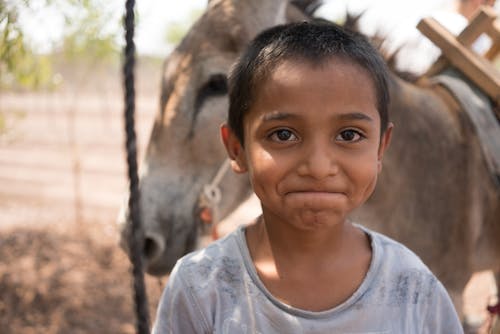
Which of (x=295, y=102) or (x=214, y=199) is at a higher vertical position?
(x=295, y=102)

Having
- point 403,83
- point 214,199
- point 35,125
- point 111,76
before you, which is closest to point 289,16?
point 403,83

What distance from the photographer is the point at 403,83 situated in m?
2.67

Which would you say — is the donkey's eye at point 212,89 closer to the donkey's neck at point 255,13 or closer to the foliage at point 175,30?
the donkey's neck at point 255,13

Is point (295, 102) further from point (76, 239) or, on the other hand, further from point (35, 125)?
point (35, 125)

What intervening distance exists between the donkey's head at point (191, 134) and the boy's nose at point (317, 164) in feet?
4.61

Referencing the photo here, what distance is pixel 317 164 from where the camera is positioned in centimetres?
103

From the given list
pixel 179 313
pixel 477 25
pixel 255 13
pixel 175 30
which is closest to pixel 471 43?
pixel 477 25

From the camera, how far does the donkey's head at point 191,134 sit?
238 cm

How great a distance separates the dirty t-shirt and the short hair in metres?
0.31

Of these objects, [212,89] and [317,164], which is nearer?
[317,164]

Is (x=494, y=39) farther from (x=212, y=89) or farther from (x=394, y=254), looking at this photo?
(x=394, y=254)

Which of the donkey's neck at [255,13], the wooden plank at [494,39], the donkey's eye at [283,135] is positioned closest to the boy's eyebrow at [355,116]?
the donkey's eye at [283,135]

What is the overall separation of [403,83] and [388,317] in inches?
70.5

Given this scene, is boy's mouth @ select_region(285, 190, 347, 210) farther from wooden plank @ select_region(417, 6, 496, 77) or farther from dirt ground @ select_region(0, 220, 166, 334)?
dirt ground @ select_region(0, 220, 166, 334)
